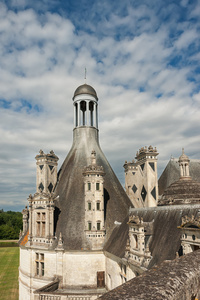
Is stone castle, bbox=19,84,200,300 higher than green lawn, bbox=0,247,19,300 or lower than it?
higher

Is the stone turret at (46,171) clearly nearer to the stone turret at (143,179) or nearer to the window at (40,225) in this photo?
the window at (40,225)

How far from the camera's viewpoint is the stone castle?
56.0 ft

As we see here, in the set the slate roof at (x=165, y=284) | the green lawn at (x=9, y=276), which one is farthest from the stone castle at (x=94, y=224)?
the green lawn at (x=9, y=276)

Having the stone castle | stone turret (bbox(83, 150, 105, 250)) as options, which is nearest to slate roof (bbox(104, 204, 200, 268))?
the stone castle

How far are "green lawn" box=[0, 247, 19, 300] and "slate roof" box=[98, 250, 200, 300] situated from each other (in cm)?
3943

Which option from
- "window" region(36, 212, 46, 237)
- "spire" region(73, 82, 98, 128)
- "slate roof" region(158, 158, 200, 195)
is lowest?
"window" region(36, 212, 46, 237)

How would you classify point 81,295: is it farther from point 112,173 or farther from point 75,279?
point 112,173

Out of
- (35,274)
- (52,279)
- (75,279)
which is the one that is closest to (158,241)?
(75,279)

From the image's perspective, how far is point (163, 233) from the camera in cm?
1612

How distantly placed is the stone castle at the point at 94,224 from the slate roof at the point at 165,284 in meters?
9.27

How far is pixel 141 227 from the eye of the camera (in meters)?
16.7

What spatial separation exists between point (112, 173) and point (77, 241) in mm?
9865

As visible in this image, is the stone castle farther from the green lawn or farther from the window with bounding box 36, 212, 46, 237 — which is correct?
the green lawn

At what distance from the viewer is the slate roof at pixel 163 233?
14.4 meters
